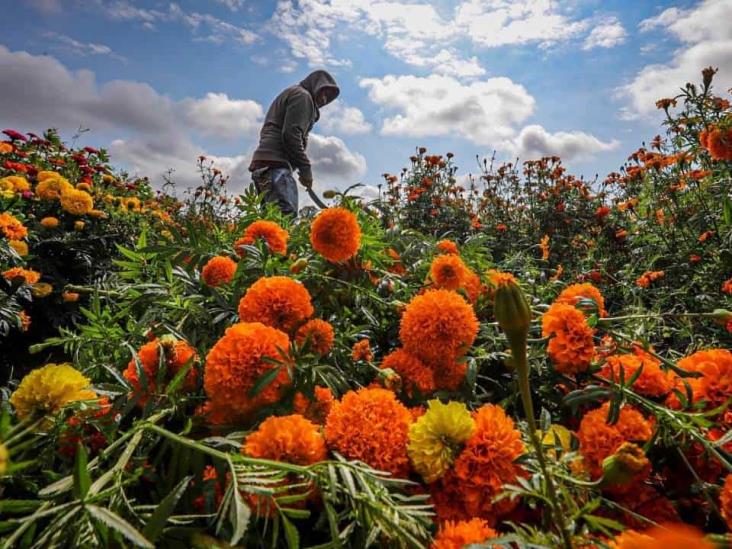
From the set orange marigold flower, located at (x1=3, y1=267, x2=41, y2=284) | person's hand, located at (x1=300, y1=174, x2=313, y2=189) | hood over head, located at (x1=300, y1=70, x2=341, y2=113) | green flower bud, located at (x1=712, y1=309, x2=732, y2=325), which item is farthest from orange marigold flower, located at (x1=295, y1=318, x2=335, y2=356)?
hood over head, located at (x1=300, y1=70, x2=341, y2=113)

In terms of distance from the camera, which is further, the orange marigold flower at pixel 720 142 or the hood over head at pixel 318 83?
the hood over head at pixel 318 83

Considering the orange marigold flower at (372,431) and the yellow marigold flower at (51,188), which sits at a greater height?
the yellow marigold flower at (51,188)

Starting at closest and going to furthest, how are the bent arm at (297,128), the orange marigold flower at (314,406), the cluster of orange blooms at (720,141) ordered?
the orange marigold flower at (314,406), the cluster of orange blooms at (720,141), the bent arm at (297,128)

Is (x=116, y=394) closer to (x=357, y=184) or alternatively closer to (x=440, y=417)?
(x=440, y=417)

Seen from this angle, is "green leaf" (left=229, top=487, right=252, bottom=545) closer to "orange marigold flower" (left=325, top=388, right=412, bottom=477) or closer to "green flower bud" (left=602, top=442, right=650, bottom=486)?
"orange marigold flower" (left=325, top=388, right=412, bottom=477)

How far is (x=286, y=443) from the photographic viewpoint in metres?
0.54

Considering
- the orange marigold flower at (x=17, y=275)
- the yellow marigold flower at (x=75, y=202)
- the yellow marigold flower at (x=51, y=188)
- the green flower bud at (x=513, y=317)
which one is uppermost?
the yellow marigold flower at (x=51, y=188)

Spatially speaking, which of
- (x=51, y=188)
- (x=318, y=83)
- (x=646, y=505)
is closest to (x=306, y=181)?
(x=318, y=83)

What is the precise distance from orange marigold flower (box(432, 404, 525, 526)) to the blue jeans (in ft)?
12.0

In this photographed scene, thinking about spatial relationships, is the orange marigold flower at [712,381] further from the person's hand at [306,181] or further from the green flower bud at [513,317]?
the person's hand at [306,181]

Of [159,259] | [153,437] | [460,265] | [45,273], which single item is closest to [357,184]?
[460,265]

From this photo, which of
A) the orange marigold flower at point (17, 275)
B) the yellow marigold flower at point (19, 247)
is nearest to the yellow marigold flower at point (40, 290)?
the orange marigold flower at point (17, 275)

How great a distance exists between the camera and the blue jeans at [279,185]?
4.11 meters

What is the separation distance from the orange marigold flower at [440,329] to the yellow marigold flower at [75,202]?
3.16 metres
